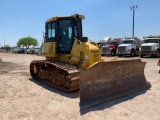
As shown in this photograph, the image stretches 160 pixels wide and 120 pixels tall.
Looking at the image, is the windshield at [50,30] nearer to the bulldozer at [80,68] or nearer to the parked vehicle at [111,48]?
the bulldozer at [80,68]

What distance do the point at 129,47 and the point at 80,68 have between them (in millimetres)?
22893

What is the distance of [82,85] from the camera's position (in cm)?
604

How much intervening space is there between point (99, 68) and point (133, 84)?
2.04m

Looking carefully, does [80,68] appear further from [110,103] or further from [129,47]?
[129,47]

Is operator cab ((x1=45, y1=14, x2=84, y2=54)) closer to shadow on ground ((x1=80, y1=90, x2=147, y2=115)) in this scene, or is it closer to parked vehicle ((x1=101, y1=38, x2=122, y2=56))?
shadow on ground ((x1=80, y1=90, x2=147, y2=115))

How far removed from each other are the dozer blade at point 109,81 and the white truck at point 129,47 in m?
20.5

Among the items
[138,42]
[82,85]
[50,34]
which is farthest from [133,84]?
[138,42]

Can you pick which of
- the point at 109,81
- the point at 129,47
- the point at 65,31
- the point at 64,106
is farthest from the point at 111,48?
the point at 64,106

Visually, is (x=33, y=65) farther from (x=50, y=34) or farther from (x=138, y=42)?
(x=138, y=42)

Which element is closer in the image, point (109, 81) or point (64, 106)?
point (64, 106)

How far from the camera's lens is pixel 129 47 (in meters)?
29.1

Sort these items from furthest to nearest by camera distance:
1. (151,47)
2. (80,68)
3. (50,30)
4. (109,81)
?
(151,47), (50,30), (80,68), (109,81)

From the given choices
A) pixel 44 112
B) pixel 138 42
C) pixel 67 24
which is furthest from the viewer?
pixel 138 42

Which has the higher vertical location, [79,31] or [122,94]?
[79,31]
